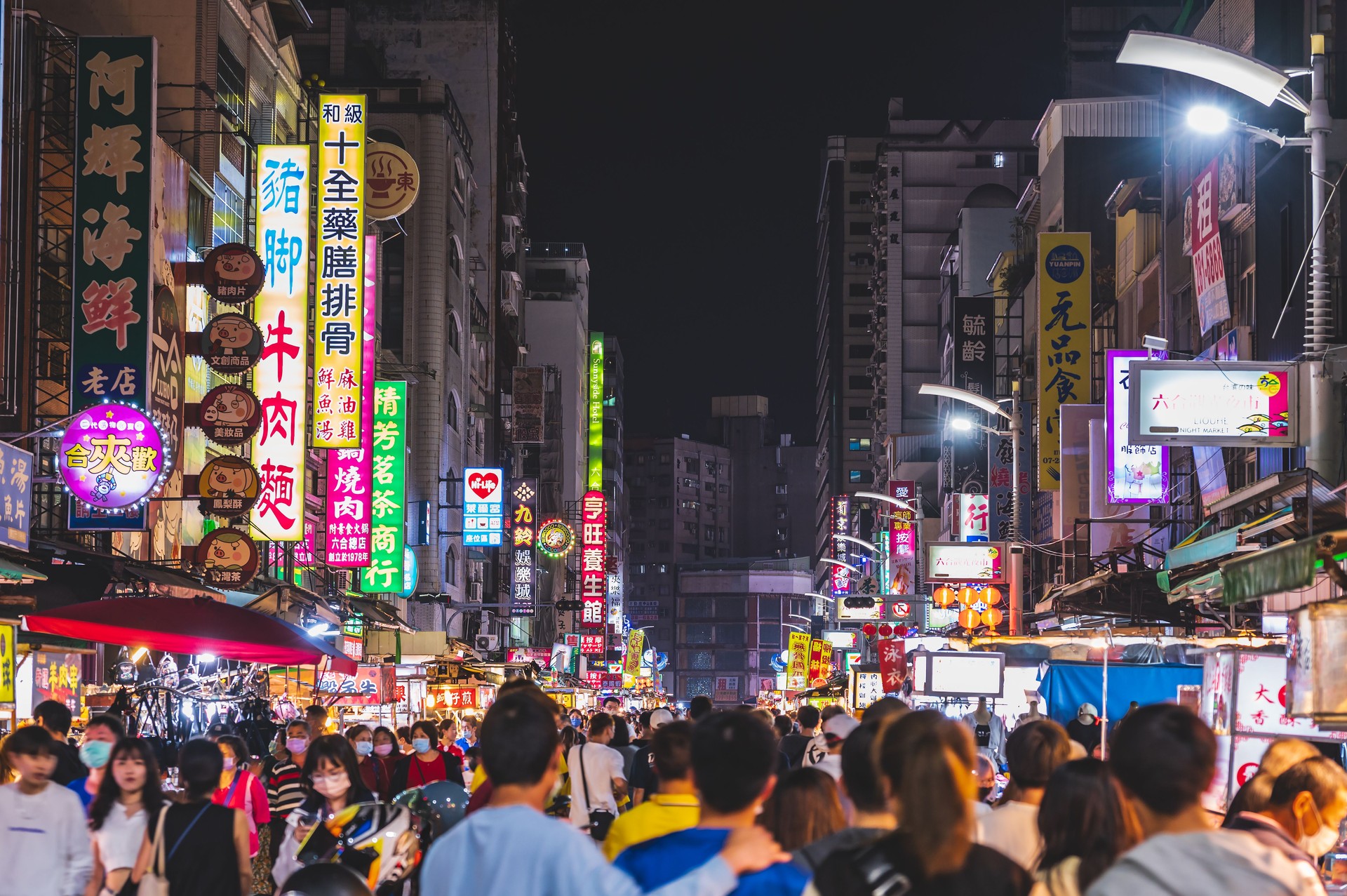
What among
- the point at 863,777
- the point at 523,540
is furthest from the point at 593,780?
the point at 523,540

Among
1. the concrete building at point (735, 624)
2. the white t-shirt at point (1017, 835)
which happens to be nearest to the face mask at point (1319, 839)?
the white t-shirt at point (1017, 835)

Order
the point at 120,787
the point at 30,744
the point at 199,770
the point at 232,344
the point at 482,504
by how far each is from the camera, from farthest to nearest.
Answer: the point at 482,504 < the point at 232,344 < the point at 120,787 < the point at 30,744 < the point at 199,770

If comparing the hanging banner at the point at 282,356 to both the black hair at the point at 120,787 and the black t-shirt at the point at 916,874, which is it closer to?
the black hair at the point at 120,787

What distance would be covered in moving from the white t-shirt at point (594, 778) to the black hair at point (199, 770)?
14.1ft

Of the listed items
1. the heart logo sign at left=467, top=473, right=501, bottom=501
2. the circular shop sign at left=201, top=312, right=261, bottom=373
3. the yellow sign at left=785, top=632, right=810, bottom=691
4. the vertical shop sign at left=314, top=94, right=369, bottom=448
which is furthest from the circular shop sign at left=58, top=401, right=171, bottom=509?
the yellow sign at left=785, top=632, right=810, bottom=691

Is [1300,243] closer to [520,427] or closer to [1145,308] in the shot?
[1145,308]

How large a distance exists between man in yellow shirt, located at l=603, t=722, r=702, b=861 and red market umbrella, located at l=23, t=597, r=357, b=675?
9.11 meters

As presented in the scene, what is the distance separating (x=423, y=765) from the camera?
14055 millimetres

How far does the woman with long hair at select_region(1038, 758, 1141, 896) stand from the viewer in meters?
5.41

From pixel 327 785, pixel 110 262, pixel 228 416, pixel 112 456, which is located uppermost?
pixel 110 262

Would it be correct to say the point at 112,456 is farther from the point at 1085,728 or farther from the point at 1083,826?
the point at 1083,826

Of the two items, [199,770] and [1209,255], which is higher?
[1209,255]

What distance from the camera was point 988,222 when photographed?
74.6 metres

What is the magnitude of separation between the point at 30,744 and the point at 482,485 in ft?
165
